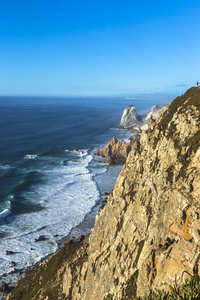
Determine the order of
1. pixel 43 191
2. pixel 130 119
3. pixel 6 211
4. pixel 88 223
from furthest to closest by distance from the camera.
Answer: pixel 130 119 < pixel 43 191 < pixel 6 211 < pixel 88 223

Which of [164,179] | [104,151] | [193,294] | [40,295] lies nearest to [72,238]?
[40,295]

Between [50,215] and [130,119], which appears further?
[130,119]

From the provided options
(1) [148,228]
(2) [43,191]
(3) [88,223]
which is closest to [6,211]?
(2) [43,191]

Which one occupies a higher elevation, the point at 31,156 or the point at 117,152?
the point at 117,152

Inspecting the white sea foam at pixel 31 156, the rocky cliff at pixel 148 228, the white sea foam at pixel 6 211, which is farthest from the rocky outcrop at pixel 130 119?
the rocky cliff at pixel 148 228

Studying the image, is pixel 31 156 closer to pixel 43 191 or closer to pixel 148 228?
pixel 43 191

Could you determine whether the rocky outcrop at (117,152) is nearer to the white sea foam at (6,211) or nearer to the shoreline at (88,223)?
the shoreline at (88,223)

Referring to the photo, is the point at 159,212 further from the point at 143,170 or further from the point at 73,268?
the point at 73,268

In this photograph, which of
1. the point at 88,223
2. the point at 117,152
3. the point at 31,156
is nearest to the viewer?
the point at 88,223
